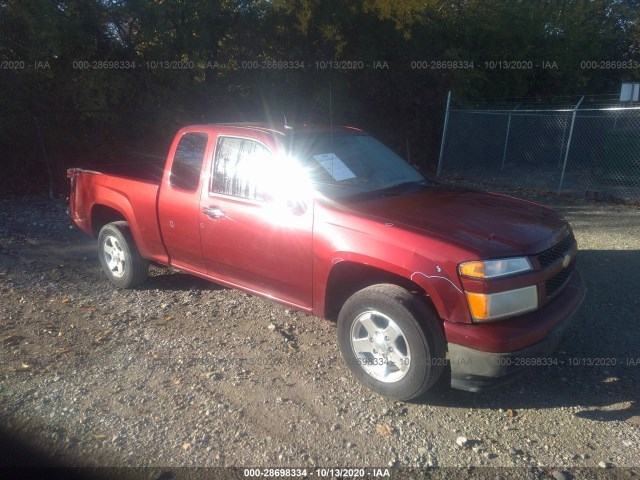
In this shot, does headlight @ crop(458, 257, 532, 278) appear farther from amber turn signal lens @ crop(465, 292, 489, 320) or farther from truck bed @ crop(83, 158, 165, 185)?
truck bed @ crop(83, 158, 165, 185)

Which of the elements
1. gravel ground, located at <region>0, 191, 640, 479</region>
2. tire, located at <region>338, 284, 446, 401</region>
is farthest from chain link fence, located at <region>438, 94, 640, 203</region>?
tire, located at <region>338, 284, 446, 401</region>

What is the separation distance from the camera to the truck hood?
371 cm

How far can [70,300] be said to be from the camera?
589 centimetres

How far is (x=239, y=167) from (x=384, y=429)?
242 centimetres

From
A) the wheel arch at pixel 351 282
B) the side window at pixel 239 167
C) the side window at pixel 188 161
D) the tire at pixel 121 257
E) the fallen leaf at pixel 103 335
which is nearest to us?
the wheel arch at pixel 351 282

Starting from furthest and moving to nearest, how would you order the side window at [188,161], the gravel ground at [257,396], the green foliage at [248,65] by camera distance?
1. the green foliage at [248,65]
2. the side window at [188,161]
3. the gravel ground at [257,396]

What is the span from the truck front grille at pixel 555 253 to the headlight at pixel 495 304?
0.32 m

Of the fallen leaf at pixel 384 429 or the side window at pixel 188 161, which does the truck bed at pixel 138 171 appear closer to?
the side window at pixel 188 161

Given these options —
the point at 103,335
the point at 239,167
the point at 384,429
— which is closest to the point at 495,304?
the point at 384,429

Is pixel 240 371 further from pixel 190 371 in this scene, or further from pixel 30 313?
pixel 30 313

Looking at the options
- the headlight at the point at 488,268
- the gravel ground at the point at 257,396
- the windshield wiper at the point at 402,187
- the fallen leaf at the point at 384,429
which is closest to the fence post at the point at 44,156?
the gravel ground at the point at 257,396

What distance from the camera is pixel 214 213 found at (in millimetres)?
4859

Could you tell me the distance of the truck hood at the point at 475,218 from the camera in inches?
146

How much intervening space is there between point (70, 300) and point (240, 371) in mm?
2511
